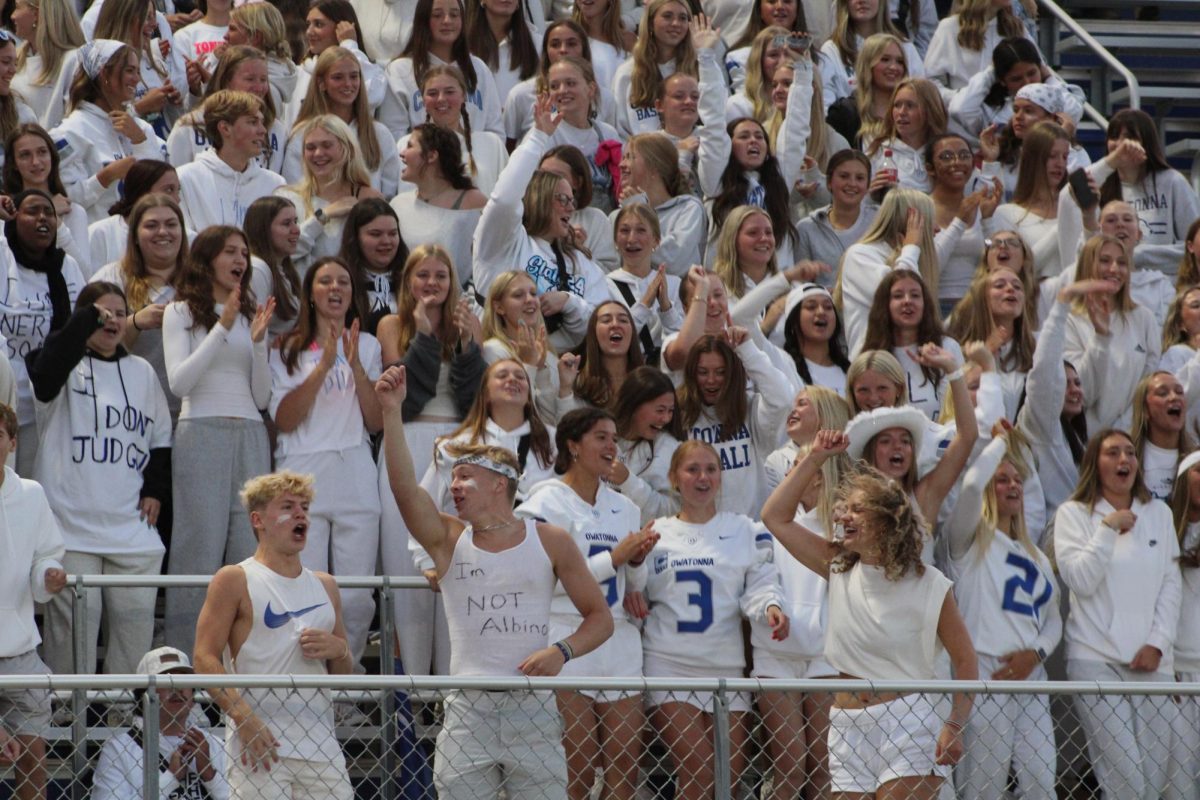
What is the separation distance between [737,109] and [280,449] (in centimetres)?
406

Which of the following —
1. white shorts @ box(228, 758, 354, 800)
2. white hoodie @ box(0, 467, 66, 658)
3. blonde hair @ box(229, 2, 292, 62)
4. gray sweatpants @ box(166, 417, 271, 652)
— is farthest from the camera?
blonde hair @ box(229, 2, 292, 62)

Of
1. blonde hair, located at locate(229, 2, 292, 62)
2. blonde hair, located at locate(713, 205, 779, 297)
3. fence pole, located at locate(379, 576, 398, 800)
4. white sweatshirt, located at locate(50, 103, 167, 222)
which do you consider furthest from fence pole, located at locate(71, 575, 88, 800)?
blonde hair, located at locate(229, 2, 292, 62)

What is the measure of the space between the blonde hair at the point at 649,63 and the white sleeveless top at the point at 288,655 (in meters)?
4.92

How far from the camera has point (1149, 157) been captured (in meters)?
11.6

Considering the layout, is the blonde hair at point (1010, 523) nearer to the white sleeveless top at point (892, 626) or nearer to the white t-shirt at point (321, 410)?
the white sleeveless top at point (892, 626)

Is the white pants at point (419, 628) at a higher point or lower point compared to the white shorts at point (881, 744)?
higher

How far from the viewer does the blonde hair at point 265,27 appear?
10.8m

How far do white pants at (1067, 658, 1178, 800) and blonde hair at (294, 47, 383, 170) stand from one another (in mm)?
4071

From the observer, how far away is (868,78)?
12.1 meters

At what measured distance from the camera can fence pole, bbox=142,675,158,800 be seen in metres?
6.13

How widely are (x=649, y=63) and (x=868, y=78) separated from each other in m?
1.30

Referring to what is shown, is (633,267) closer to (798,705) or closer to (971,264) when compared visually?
(971,264)

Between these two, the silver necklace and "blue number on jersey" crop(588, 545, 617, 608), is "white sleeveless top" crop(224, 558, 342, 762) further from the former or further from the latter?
"blue number on jersey" crop(588, 545, 617, 608)

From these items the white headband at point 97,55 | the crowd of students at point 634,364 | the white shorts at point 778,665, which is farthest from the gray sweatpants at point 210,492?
the white headband at point 97,55
